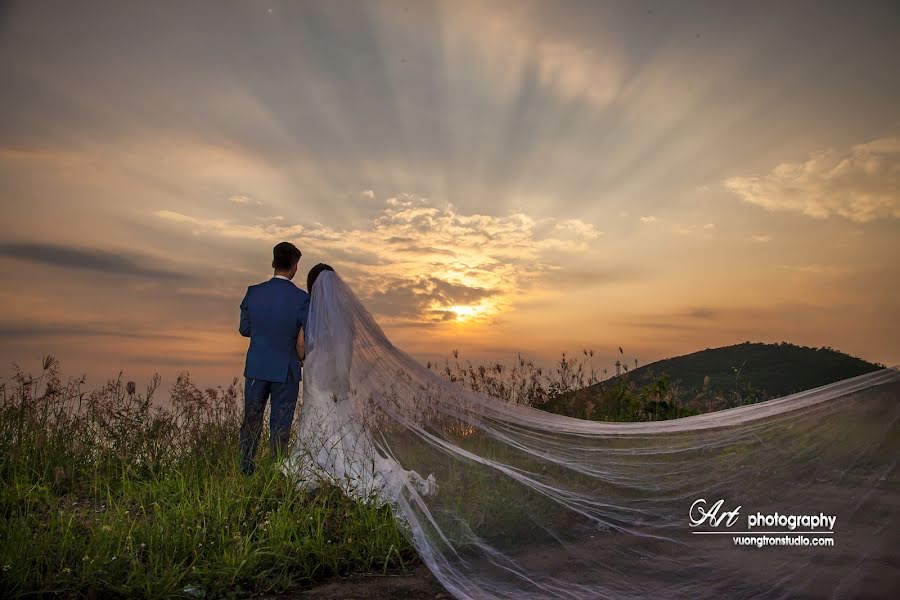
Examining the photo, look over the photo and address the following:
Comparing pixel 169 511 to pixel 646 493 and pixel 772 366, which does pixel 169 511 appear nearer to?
pixel 646 493

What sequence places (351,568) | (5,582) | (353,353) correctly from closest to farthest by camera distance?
(5,582), (351,568), (353,353)

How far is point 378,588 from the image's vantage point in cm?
478

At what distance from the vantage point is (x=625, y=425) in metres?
5.80

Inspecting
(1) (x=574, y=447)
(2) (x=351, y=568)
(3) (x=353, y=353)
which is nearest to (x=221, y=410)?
(3) (x=353, y=353)

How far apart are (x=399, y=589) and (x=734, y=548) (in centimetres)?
239

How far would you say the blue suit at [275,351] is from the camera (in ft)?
22.5

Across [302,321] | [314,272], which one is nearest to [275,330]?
[302,321]

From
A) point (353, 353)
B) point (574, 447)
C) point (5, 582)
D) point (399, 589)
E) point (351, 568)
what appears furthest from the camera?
point (353, 353)

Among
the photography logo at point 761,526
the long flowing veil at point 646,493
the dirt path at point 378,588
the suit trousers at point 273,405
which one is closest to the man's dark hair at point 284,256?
the suit trousers at point 273,405

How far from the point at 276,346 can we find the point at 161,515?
210 centimetres

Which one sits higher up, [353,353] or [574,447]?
[353,353]

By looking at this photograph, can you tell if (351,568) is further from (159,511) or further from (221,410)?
(221,410)

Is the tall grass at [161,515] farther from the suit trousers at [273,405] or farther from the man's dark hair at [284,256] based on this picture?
the man's dark hair at [284,256]

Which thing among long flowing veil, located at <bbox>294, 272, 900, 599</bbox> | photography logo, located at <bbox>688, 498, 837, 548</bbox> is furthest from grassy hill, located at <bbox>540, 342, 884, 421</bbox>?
photography logo, located at <bbox>688, 498, 837, 548</bbox>
